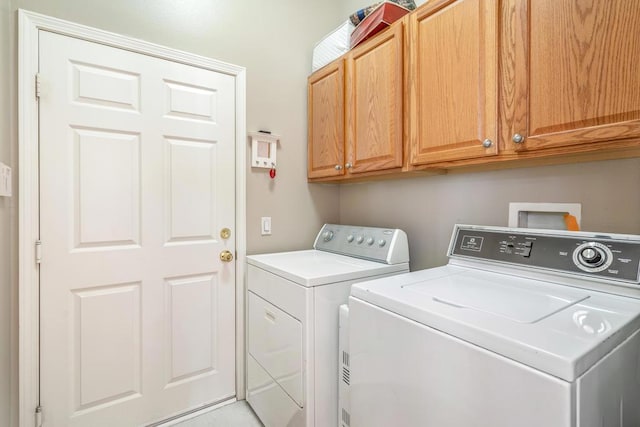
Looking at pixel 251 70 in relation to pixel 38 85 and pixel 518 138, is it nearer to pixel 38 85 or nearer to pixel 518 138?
pixel 38 85

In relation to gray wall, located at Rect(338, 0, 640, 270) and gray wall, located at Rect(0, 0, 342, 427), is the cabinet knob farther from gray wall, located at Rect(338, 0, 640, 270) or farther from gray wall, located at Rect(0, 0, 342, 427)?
gray wall, located at Rect(0, 0, 342, 427)

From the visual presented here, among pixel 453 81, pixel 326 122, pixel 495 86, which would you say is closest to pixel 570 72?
pixel 495 86

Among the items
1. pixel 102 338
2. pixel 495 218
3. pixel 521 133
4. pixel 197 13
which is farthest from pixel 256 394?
pixel 197 13

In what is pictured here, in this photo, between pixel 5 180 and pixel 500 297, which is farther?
pixel 5 180

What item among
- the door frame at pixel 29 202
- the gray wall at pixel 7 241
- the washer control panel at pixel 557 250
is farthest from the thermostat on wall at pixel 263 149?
the washer control panel at pixel 557 250

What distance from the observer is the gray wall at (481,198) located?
1.11 metres

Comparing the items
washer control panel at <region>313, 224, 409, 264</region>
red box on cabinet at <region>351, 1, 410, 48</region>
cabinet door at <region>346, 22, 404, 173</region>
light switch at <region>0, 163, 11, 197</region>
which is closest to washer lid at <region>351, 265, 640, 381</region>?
washer control panel at <region>313, 224, 409, 264</region>

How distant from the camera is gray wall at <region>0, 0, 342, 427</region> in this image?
4.42 ft

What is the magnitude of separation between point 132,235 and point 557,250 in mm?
1935

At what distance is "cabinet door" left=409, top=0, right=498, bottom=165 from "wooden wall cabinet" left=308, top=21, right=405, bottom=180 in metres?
0.10

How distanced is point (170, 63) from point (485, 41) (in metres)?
1.58

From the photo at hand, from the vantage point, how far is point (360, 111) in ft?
5.59

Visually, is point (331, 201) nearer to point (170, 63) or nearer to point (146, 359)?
point (170, 63)

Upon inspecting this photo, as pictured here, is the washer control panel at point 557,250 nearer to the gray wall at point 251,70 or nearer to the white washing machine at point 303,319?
the white washing machine at point 303,319
